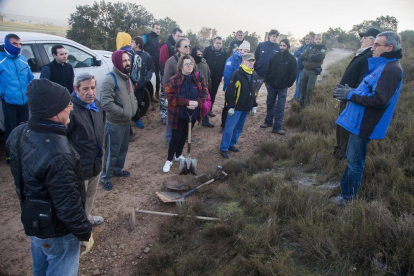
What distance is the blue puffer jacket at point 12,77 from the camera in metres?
4.07

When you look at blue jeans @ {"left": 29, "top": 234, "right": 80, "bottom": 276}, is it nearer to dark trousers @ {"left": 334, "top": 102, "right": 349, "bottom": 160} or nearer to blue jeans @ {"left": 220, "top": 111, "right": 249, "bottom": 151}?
blue jeans @ {"left": 220, "top": 111, "right": 249, "bottom": 151}

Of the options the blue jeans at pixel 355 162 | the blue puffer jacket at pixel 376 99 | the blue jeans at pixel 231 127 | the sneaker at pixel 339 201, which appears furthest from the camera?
the blue jeans at pixel 231 127

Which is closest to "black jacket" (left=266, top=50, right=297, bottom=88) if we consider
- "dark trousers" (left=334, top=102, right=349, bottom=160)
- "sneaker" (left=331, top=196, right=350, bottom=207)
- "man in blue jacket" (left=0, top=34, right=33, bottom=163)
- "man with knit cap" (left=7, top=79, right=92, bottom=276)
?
"dark trousers" (left=334, top=102, right=349, bottom=160)

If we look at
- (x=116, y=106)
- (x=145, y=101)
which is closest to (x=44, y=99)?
(x=116, y=106)

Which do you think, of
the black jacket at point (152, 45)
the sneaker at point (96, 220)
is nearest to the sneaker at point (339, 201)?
the sneaker at point (96, 220)

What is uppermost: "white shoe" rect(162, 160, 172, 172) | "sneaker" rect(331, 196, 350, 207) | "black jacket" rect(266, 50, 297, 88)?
"black jacket" rect(266, 50, 297, 88)

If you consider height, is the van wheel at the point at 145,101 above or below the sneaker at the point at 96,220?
above

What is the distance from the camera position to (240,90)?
16.6ft

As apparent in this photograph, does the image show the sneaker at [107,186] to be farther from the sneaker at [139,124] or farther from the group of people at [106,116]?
the sneaker at [139,124]

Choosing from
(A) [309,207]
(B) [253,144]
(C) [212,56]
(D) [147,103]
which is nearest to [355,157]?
(A) [309,207]

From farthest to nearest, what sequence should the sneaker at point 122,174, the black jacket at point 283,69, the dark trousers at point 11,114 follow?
the black jacket at point 283,69 < the sneaker at point 122,174 < the dark trousers at point 11,114

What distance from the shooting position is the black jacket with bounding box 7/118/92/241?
1.71 m

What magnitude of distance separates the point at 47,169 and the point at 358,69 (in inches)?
174

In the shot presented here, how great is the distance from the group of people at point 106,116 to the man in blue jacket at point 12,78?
14mm
